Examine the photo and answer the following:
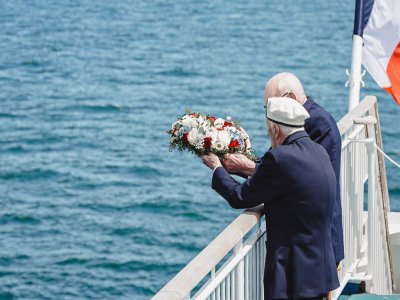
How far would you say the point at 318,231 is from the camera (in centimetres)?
502

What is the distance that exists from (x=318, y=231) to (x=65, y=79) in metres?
45.5

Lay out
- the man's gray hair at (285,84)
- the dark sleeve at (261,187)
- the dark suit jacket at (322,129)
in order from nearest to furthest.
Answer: the dark sleeve at (261,187) → the man's gray hair at (285,84) → the dark suit jacket at (322,129)

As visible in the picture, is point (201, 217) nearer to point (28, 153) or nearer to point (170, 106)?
point (28, 153)

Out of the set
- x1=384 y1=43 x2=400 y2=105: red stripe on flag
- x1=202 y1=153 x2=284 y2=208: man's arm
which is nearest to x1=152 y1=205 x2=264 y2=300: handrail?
x1=202 y1=153 x2=284 y2=208: man's arm

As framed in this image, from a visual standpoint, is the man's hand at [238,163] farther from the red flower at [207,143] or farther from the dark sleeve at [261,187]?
the dark sleeve at [261,187]

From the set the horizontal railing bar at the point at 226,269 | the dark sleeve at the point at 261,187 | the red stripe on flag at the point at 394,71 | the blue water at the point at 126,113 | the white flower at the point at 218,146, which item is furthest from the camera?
the blue water at the point at 126,113

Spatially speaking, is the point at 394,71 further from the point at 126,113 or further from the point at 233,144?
the point at 126,113

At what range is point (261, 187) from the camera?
494 cm

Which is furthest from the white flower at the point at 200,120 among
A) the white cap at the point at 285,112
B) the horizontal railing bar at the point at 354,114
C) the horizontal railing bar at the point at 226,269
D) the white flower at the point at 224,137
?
the horizontal railing bar at the point at 354,114

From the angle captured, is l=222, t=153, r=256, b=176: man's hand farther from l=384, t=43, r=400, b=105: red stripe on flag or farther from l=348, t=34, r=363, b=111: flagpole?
l=384, t=43, r=400, b=105: red stripe on flag

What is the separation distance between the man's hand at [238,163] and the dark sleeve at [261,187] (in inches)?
20.8

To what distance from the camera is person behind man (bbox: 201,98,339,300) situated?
16.2ft

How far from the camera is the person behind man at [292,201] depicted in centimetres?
493

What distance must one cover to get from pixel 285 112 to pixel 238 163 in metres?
0.75
